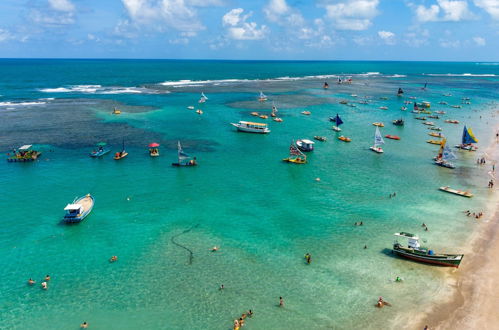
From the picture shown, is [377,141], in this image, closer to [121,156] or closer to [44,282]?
[121,156]

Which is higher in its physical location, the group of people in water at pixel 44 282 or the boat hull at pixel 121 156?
the boat hull at pixel 121 156

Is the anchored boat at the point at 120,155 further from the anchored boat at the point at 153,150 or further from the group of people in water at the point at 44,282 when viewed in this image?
the group of people in water at the point at 44,282

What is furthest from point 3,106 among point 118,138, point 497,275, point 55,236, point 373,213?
point 497,275

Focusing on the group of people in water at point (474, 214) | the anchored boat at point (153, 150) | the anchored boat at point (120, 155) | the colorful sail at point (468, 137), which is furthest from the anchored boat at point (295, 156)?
the colorful sail at point (468, 137)

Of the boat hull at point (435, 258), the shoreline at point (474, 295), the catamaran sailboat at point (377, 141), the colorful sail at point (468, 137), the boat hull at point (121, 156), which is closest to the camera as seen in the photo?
the shoreline at point (474, 295)

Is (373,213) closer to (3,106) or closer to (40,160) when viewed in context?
(40,160)

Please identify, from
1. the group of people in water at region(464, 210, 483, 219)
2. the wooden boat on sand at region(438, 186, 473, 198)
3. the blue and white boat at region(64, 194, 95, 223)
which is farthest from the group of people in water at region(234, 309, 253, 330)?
the wooden boat on sand at region(438, 186, 473, 198)

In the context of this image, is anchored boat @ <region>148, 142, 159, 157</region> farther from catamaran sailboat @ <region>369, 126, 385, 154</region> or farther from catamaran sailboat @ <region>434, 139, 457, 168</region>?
catamaran sailboat @ <region>434, 139, 457, 168</region>
